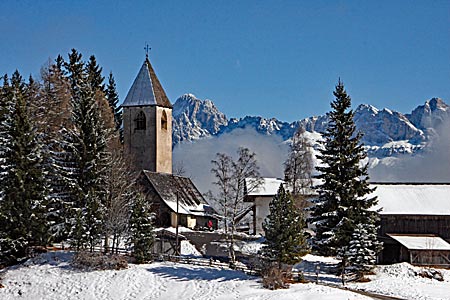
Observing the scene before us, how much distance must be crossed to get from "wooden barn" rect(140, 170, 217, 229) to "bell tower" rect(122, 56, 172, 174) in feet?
16.1

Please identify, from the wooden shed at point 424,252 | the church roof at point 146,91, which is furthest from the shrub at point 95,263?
the church roof at point 146,91

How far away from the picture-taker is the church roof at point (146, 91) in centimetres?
7125

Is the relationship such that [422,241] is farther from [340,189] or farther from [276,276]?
[276,276]

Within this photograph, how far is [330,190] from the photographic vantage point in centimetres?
4444

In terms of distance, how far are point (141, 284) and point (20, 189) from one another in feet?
35.1

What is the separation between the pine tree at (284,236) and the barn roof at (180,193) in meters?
18.0

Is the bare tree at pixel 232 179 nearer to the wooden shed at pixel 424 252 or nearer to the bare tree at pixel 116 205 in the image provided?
the bare tree at pixel 116 205

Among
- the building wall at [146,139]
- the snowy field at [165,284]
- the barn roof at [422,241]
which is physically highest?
the building wall at [146,139]

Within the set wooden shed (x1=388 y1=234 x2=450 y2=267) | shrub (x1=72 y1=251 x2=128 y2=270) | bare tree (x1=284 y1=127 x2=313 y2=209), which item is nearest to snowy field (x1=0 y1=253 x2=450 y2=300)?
shrub (x1=72 y1=251 x2=128 y2=270)

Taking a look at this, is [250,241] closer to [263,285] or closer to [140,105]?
[263,285]

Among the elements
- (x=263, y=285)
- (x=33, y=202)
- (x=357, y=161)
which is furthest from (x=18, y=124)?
(x=357, y=161)

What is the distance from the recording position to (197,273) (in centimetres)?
4172

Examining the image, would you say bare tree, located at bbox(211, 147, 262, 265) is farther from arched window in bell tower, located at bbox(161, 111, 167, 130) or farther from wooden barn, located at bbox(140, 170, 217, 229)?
arched window in bell tower, located at bbox(161, 111, 167, 130)

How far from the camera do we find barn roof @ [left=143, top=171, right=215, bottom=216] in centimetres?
5991
